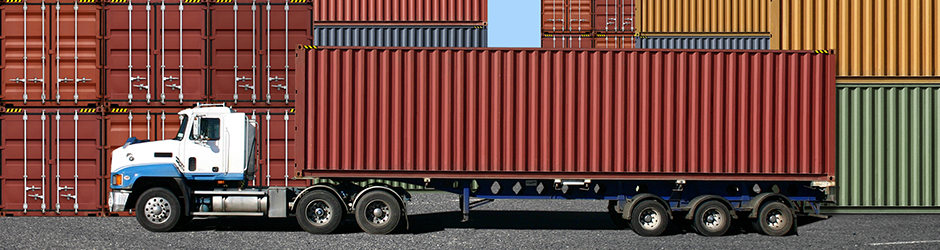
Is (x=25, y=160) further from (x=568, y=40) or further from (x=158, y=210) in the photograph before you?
(x=568, y=40)

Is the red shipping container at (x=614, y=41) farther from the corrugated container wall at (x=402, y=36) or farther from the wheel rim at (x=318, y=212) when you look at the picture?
the wheel rim at (x=318, y=212)

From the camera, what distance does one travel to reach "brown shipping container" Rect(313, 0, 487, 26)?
64.5ft

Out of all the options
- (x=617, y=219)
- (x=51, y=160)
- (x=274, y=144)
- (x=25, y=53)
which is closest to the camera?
(x=617, y=219)

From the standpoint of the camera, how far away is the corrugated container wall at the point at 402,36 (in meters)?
19.6

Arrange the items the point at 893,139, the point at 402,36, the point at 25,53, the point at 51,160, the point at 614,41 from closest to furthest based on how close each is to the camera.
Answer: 1. the point at 893,139
2. the point at 51,160
3. the point at 25,53
4. the point at 402,36
5. the point at 614,41

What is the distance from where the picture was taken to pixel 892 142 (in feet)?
42.3

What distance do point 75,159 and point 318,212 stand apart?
190 inches

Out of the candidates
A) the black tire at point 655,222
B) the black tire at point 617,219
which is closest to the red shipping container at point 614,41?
the black tire at point 617,219

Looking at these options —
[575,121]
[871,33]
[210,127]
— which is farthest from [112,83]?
[871,33]

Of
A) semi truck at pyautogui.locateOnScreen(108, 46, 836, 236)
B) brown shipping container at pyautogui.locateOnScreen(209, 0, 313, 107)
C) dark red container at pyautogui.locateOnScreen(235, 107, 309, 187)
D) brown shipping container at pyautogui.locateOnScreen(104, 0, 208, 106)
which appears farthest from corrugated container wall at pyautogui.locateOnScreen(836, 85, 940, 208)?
brown shipping container at pyautogui.locateOnScreen(104, 0, 208, 106)

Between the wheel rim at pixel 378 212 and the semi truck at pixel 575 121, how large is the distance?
60mm

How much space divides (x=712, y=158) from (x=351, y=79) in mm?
5464

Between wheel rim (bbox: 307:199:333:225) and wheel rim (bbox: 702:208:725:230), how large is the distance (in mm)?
5621

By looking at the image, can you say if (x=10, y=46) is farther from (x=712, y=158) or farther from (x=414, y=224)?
(x=712, y=158)
